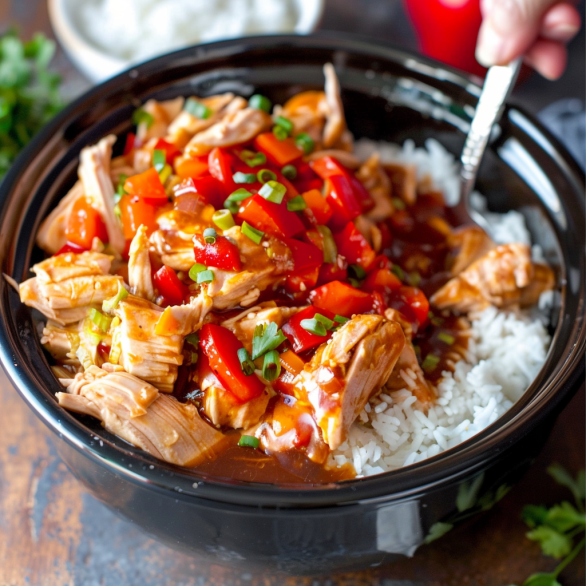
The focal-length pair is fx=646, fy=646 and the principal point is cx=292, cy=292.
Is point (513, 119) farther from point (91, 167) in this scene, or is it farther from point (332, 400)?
point (91, 167)

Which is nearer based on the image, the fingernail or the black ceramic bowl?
the black ceramic bowl

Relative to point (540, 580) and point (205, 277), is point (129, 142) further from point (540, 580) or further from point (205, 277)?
point (540, 580)

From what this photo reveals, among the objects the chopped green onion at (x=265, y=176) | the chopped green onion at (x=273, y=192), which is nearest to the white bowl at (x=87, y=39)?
the chopped green onion at (x=265, y=176)

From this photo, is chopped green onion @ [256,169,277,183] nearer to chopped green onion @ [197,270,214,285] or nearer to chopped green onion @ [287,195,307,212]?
chopped green onion @ [287,195,307,212]

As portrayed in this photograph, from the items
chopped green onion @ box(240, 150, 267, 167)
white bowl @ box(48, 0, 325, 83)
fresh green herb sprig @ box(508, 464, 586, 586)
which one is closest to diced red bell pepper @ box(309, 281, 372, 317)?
chopped green onion @ box(240, 150, 267, 167)

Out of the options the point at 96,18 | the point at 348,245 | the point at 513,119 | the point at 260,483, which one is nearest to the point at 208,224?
the point at 348,245

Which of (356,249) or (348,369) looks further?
(356,249)

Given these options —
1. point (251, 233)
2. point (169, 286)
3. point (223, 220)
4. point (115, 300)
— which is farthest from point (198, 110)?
point (115, 300)

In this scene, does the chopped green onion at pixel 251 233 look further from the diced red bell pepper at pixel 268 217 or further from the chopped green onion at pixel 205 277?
the chopped green onion at pixel 205 277
